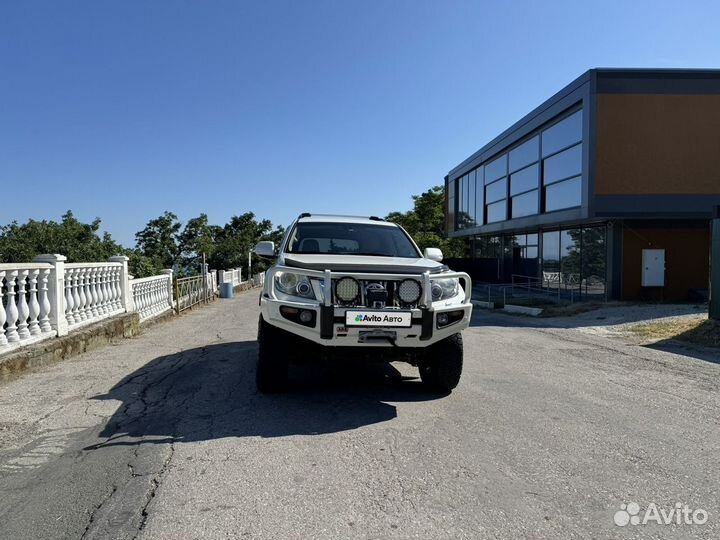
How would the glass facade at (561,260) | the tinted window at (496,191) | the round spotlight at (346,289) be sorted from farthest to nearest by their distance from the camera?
the tinted window at (496,191)
the glass facade at (561,260)
the round spotlight at (346,289)

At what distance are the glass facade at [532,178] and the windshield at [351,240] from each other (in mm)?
11969

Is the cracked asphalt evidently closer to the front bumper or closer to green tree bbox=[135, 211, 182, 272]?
the front bumper

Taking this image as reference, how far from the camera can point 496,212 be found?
25.1m

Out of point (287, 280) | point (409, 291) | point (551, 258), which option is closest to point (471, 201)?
point (551, 258)

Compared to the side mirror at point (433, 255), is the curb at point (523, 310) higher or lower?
lower

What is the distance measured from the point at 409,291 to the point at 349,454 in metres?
1.56

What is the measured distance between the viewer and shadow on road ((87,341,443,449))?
3.87 metres

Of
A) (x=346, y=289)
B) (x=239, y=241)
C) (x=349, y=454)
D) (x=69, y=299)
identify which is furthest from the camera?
(x=239, y=241)

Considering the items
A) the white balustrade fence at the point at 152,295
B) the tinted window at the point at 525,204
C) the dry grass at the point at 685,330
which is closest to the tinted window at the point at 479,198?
the tinted window at the point at 525,204

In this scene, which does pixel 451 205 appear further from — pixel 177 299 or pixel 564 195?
pixel 177 299

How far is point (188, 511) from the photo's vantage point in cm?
263

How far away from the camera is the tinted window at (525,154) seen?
19766mm

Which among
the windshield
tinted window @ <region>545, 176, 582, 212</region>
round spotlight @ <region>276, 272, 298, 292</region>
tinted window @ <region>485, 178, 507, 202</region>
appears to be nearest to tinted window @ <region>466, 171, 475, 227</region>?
tinted window @ <region>485, 178, 507, 202</region>

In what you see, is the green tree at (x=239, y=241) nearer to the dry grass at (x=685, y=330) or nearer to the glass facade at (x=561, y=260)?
the glass facade at (x=561, y=260)
